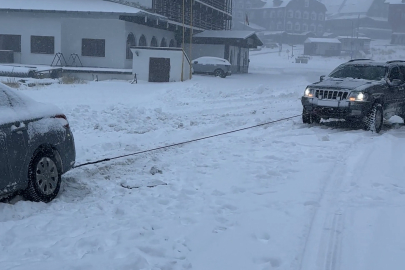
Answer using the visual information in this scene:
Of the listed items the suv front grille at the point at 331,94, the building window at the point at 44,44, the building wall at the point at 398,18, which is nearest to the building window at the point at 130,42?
the building window at the point at 44,44

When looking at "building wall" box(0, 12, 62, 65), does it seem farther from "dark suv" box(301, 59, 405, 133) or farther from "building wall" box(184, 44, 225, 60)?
"dark suv" box(301, 59, 405, 133)

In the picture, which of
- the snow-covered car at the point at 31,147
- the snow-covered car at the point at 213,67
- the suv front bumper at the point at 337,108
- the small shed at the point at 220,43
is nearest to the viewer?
the snow-covered car at the point at 31,147

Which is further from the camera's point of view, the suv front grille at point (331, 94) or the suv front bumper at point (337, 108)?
the suv front grille at point (331, 94)

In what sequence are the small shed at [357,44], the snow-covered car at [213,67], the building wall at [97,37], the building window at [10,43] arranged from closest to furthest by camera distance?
the building wall at [97,37] → the building window at [10,43] → the snow-covered car at [213,67] → the small shed at [357,44]

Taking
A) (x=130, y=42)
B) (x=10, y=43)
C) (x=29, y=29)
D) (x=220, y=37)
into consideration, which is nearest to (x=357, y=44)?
(x=220, y=37)

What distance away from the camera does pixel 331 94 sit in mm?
12359

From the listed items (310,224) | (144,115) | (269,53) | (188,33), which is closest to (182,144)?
(144,115)

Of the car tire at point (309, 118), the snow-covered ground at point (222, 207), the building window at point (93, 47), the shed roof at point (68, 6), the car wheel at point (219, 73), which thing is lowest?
the snow-covered ground at point (222, 207)

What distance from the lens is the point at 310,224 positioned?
548cm

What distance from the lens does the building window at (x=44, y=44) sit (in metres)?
33.6

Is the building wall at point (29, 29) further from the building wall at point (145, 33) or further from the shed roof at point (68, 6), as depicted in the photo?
the building wall at point (145, 33)

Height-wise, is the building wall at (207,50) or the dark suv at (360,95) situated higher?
the building wall at (207,50)

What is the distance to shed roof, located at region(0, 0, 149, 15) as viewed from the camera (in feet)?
104

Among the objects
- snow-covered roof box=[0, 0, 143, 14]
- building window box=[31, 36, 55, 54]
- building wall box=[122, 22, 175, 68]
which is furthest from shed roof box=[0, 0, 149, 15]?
building window box=[31, 36, 55, 54]
